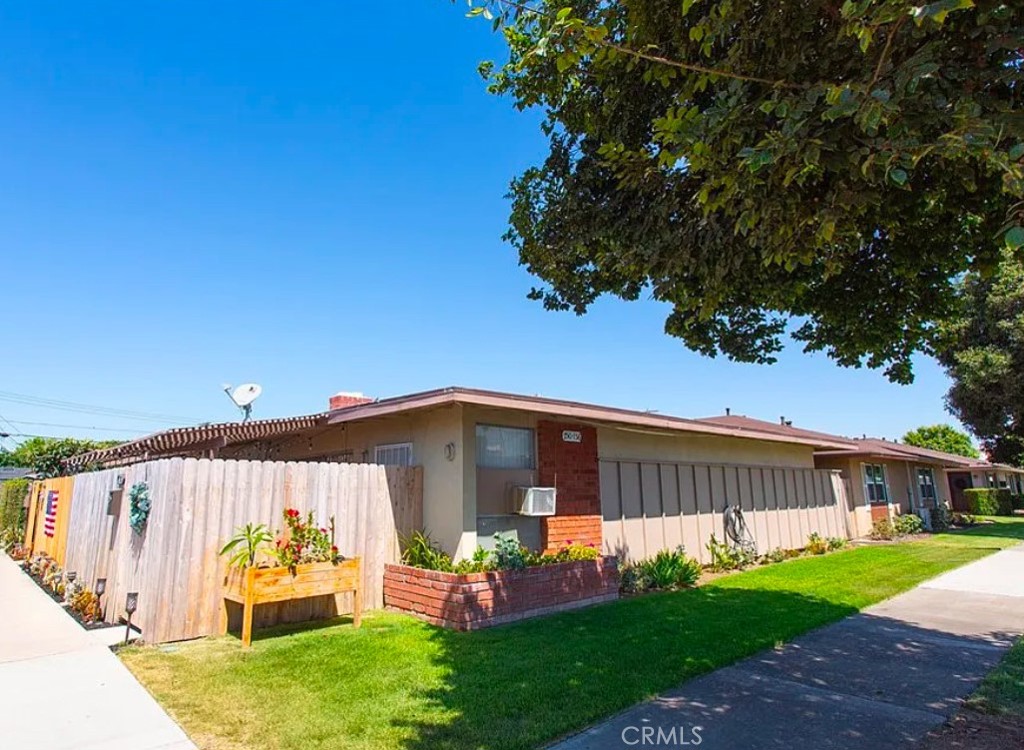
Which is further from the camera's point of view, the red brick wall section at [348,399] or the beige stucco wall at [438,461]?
the red brick wall section at [348,399]

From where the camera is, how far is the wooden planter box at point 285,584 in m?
6.39

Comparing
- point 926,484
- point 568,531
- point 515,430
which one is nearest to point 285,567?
point 515,430

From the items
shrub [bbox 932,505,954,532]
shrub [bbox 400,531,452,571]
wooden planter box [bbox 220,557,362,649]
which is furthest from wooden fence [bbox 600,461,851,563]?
shrub [bbox 932,505,954,532]

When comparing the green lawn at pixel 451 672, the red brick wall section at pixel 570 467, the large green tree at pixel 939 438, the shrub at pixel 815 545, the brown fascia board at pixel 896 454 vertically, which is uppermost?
the large green tree at pixel 939 438

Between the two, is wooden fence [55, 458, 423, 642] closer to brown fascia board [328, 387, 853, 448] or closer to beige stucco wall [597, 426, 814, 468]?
brown fascia board [328, 387, 853, 448]

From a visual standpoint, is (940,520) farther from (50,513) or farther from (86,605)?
(50,513)

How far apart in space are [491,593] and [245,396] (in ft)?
22.2

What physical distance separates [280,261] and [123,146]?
3.79 m

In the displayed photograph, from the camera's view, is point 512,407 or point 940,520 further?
point 940,520

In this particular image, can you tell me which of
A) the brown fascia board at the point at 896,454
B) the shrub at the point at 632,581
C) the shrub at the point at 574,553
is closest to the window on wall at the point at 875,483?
the brown fascia board at the point at 896,454

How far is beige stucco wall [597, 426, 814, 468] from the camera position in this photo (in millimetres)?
11352

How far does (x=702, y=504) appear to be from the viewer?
43.8 feet

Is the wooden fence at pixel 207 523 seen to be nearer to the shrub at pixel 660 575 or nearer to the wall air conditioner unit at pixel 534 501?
the wall air conditioner unit at pixel 534 501

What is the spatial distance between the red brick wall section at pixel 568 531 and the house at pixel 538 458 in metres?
0.02
